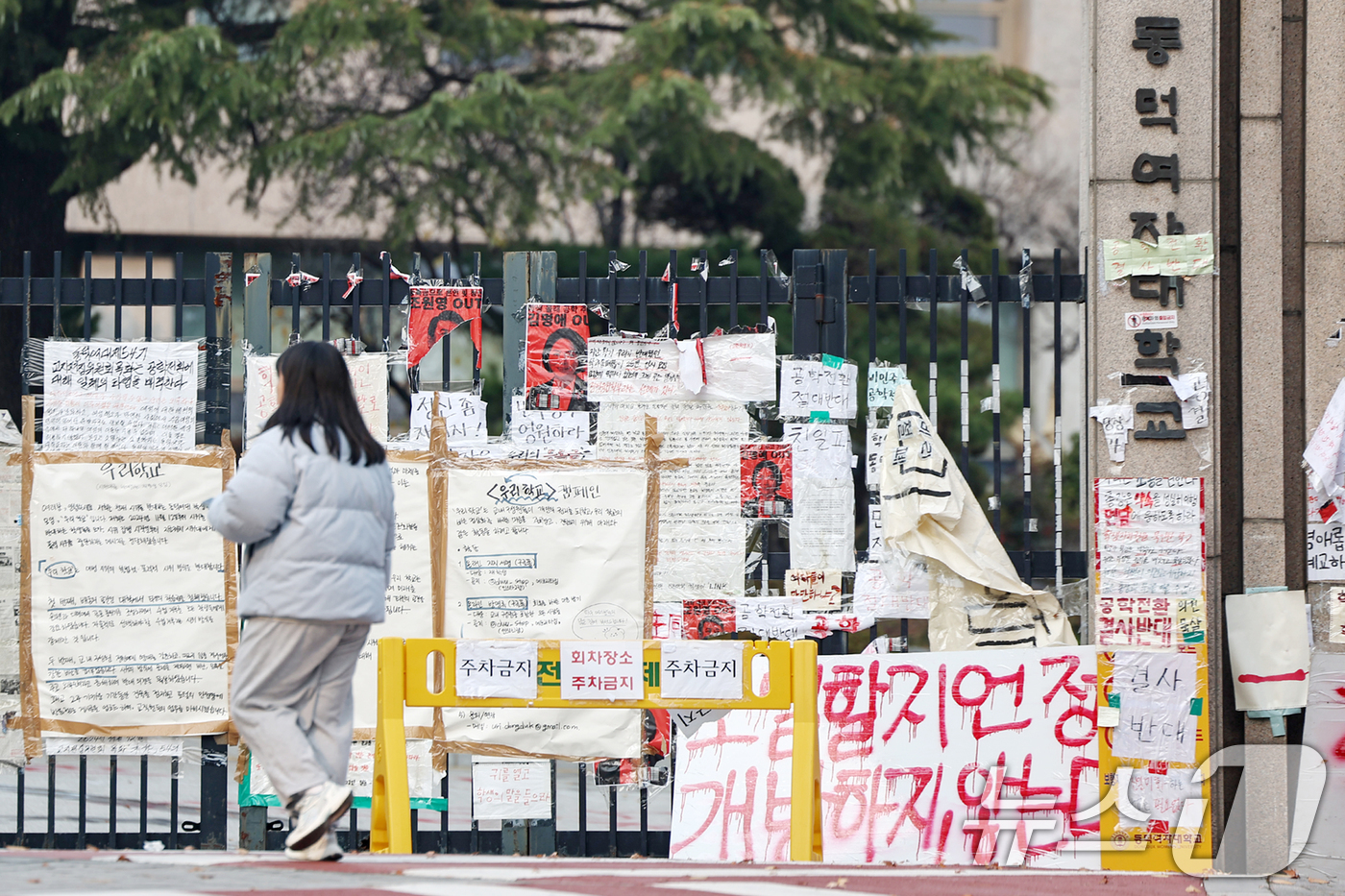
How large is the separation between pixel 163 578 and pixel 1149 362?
4189 millimetres

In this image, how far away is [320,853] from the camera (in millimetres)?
4137

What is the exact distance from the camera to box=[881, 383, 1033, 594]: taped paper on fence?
5359 millimetres

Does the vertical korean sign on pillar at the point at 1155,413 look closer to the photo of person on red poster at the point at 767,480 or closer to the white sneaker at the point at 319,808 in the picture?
the photo of person on red poster at the point at 767,480

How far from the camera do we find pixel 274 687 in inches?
161

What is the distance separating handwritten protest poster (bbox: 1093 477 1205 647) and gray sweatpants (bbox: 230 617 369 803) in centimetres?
313

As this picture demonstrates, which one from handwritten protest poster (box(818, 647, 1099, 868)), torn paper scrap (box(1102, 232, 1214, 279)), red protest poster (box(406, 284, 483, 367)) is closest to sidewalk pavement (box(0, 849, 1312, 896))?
handwritten protest poster (box(818, 647, 1099, 868))

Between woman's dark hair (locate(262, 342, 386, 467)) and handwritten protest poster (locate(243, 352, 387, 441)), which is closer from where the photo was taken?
woman's dark hair (locate(262, 342, 386, 467))

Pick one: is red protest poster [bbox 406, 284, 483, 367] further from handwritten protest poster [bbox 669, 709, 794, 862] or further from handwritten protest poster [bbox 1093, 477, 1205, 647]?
handwritten protest poster [bbox 1093, 477, 1205, 647]

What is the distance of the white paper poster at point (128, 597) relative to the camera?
17.9 ft

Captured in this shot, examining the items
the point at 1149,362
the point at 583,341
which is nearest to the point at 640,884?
the point at 583,341

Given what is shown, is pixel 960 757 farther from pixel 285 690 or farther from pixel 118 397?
pixel 118 397

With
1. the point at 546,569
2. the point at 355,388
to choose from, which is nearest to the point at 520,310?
the point at 355,388

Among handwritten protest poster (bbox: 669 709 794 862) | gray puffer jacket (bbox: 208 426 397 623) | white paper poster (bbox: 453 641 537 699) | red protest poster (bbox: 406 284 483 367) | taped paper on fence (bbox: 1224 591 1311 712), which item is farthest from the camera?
red protest poster (bbox: 406 284 483 367)

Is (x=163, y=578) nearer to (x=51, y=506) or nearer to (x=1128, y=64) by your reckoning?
(x=51, y=506)
